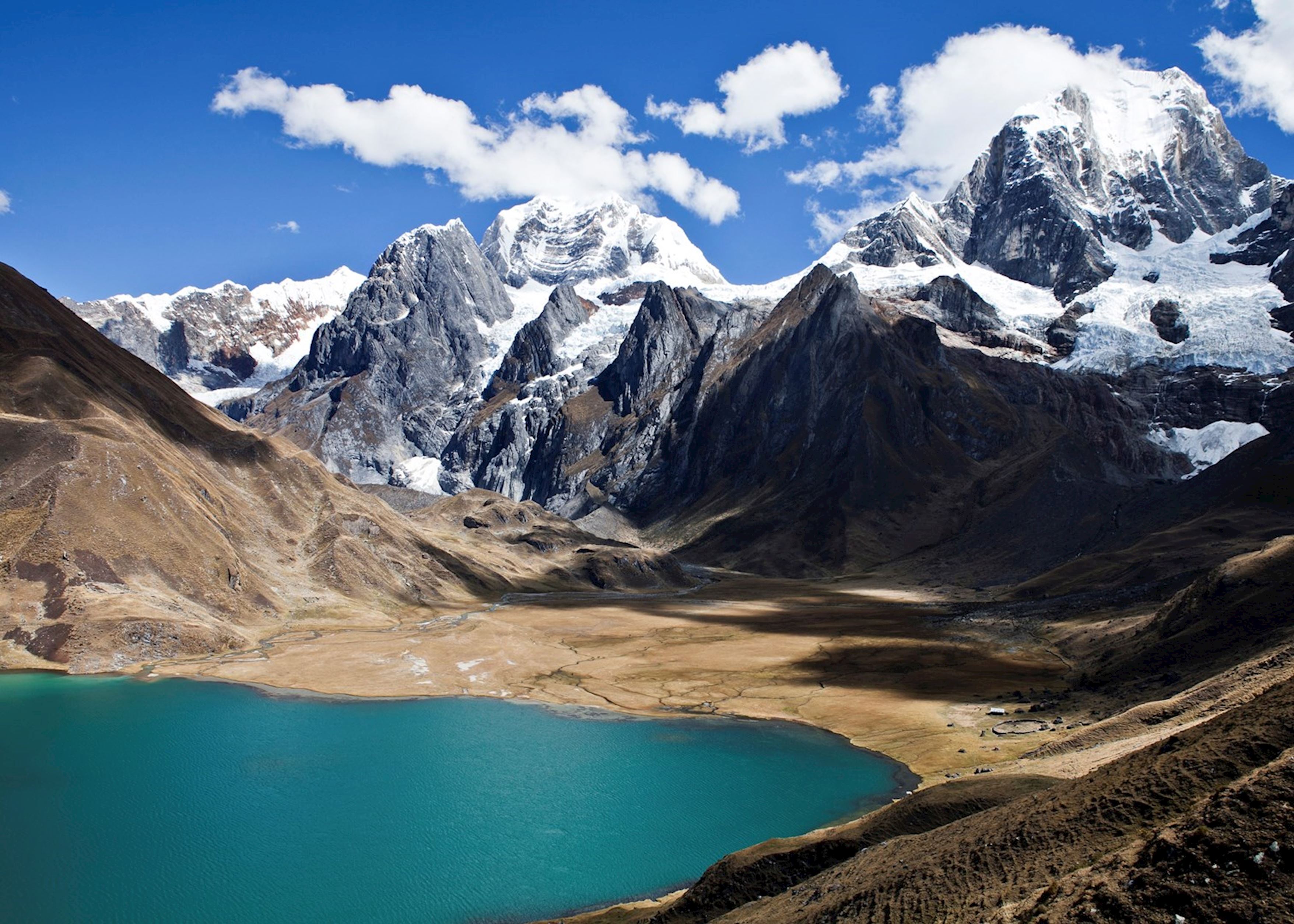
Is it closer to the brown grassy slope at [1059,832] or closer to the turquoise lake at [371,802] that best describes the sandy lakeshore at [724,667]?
the turquoise lake at [371,802]

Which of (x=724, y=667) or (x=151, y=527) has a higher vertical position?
(x=151, y=527)

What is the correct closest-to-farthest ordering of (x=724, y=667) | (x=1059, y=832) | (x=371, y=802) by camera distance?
(x=1059, y=832), (x=371, y=802), (x=724, y=667)

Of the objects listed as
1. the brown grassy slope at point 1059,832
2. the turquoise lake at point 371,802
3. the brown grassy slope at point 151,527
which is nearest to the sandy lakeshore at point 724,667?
the turquoise lake at point 371,802

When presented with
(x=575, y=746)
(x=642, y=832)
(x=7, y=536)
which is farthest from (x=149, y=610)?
(x=642, y=832)

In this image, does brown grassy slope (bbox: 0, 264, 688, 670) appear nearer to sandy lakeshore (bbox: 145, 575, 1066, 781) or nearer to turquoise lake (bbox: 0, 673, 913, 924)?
sandy lakeshore (bbox: 145, 575, 1066, 781)

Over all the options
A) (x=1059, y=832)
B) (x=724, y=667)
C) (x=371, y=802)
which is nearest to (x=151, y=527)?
(x=371, y=802)

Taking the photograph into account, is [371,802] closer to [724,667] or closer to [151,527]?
[724,667]

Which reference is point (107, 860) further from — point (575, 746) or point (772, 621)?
point (772, 621)
